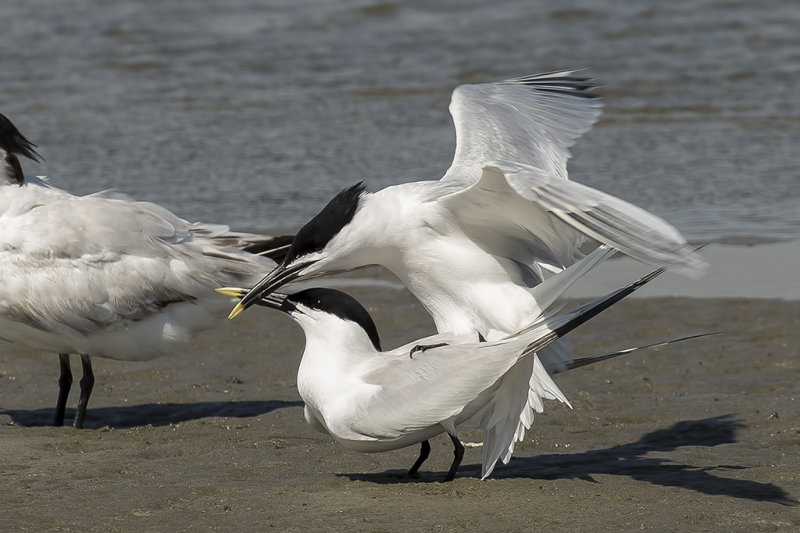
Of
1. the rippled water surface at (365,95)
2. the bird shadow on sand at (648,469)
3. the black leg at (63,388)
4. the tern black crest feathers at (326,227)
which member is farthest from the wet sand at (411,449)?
the rippled water surface at (365,95)

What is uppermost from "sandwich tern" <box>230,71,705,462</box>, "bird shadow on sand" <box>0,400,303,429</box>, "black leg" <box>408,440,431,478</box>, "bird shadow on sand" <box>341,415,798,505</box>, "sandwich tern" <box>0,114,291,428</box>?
"sandwich tern" <box>230,71,705,462</box>

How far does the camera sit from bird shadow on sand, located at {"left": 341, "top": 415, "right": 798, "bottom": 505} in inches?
198

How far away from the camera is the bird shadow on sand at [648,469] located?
5.04 metres

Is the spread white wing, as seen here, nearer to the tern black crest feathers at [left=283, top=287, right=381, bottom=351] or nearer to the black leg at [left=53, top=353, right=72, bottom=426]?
the tern black crest feathers at [left=283, top=287, right=381, bottom=351]

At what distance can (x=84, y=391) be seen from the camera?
6.57 meters

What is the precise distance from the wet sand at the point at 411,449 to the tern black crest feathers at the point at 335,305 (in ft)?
2.02

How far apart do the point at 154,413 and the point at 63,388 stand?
1.64 ft

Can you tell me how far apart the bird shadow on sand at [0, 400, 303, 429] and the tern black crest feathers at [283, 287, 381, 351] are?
4.00ft

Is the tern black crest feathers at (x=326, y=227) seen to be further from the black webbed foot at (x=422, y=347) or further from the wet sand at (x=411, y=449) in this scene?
the wet sand at (x=411, y=449)

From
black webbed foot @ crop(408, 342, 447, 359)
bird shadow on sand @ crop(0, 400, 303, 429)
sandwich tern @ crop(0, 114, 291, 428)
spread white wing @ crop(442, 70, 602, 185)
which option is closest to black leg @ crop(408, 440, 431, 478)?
black webbed foot @ crop(408, 342, 447, 359)

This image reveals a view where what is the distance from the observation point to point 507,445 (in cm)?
514

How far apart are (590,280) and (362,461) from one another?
3.39 metres

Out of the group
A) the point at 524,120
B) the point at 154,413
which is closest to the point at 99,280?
the point at 154,413

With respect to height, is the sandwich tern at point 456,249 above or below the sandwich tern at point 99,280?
above
